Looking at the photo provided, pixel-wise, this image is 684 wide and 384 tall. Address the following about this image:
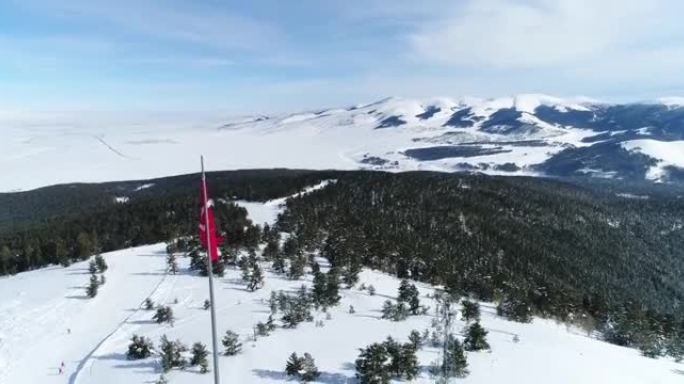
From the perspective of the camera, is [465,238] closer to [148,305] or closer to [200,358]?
[148,305]

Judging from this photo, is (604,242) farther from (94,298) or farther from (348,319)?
(94,298)

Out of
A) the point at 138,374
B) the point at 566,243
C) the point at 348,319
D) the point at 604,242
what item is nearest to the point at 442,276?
the point at 348,319

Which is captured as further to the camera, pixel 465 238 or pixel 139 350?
pixel 465 238

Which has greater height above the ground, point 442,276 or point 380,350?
point 380,350

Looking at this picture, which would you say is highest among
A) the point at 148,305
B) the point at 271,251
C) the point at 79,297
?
the point at 271,251

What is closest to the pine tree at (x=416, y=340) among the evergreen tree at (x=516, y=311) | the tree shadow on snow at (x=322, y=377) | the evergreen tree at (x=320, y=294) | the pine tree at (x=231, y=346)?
the tree shadow on snow at (x=322, y=377)

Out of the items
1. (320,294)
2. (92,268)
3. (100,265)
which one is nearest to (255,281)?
(320,294)

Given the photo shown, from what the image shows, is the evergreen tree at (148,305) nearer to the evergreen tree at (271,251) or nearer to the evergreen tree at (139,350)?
the evergreen tree at (139,350)
